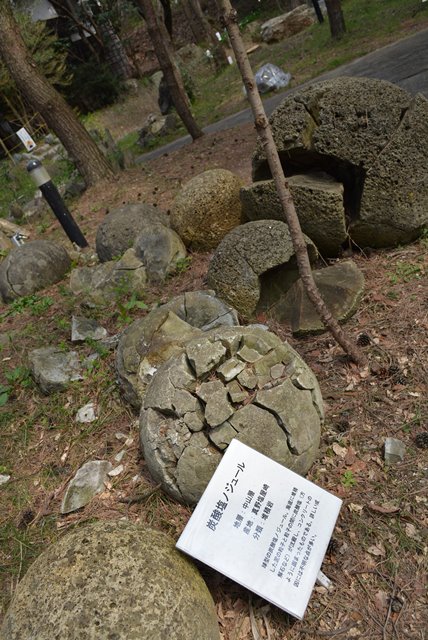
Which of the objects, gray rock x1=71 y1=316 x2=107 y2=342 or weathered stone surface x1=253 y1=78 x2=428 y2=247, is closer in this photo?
weathered stone surface x1=253 y1=78 x2=428 y2=247

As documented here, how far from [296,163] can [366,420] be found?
266 centimetres

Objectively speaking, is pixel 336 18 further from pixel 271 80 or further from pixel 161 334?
pixel 161 334

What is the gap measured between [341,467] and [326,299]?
1.47 m

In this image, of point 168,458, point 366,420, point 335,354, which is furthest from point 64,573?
point 335,354

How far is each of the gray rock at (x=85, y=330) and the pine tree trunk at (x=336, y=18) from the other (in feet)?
43.8

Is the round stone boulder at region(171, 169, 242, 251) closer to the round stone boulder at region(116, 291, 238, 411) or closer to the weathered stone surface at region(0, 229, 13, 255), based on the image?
the round stone boulder at region(116, 291, 238, 411)

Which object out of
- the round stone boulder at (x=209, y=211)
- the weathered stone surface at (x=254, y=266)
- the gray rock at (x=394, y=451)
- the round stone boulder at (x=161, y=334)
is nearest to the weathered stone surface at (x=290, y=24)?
the round stone boulder at (x=209, y=211)

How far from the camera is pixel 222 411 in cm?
236

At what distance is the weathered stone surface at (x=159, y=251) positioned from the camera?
497 cm

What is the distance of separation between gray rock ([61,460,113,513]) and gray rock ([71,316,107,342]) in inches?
58.4

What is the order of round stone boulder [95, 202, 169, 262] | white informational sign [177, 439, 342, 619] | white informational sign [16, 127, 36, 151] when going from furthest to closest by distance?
white informational sign [16, 127, 36, 151], round stone boulder [95, 202, 169, 262], white informational sign [177, 439, 342, 619]

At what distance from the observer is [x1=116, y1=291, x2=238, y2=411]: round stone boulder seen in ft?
10.7

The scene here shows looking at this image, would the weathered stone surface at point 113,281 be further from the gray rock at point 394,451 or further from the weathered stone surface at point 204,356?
the gray rock at point 394,451

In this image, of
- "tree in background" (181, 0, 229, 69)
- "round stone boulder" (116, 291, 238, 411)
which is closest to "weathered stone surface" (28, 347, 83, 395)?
"round stone boulder" (116, 291, 238, 411)
